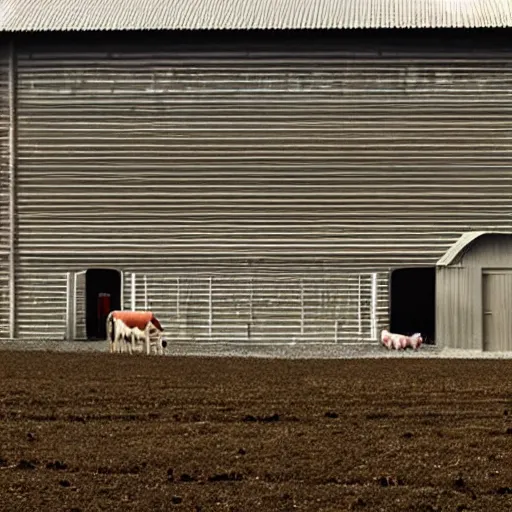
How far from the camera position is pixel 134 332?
31047 millimetres

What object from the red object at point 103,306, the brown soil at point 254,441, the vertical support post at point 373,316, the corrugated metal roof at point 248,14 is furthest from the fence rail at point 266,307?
the brown soil at point 254,441

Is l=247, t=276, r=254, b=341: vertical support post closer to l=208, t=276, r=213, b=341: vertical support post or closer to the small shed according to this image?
l=208, t=276, r=213, b=341: vertical support post

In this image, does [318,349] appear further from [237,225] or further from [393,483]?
[393,483]

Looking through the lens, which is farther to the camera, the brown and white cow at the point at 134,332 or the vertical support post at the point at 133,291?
the vertical support post at the point at 133,291

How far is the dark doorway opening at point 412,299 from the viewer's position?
43656 millimetres

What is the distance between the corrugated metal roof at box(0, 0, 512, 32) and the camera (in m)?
35.7

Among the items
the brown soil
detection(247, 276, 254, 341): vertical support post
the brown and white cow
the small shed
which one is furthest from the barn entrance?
the brown soil

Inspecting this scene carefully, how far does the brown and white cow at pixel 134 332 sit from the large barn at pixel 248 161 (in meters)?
4.87

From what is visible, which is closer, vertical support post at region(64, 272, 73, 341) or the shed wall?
the shed wall

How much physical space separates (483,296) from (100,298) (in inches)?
564

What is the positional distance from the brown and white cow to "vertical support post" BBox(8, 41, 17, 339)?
6109 millimetres

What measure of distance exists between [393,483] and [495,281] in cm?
2252

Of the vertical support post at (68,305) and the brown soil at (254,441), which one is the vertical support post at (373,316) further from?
the brown soil at (254,441)

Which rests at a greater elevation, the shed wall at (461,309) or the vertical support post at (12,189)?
the vertical support post at (12,189)
